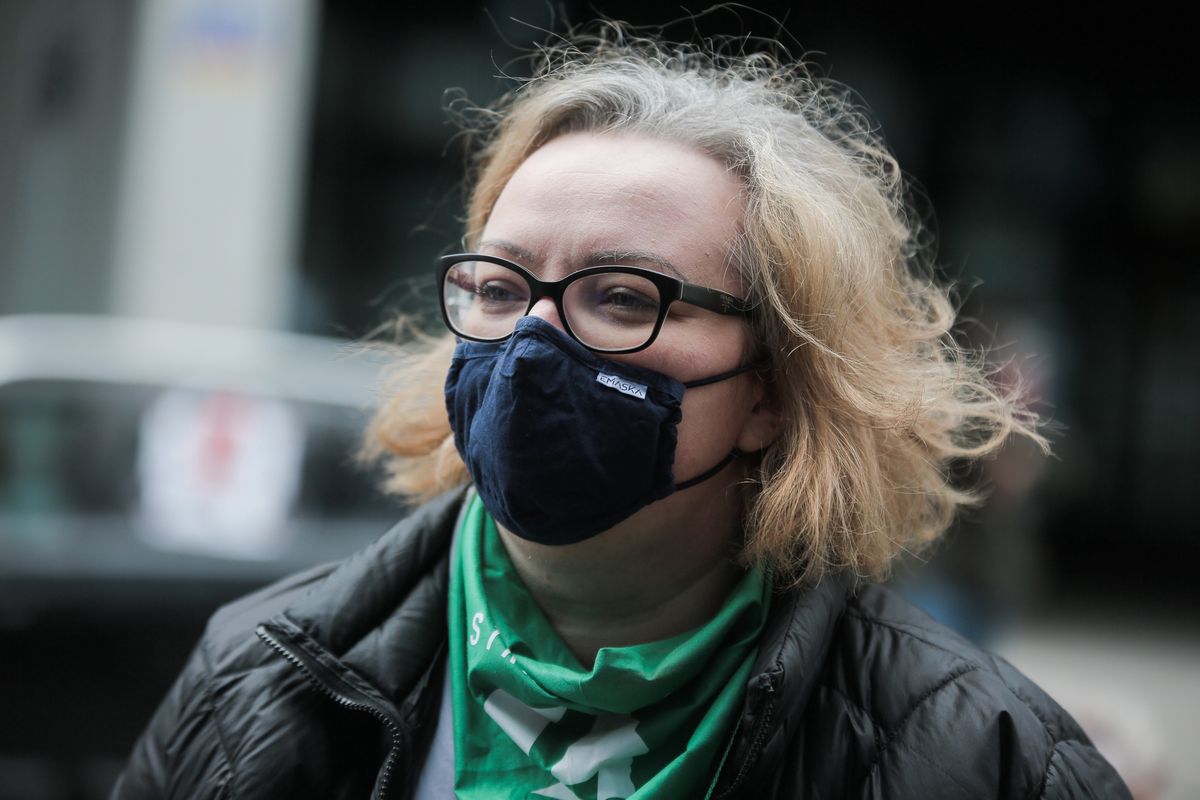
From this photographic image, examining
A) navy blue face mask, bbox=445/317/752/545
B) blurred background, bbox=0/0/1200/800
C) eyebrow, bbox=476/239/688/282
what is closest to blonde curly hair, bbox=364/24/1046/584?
eyebrow, bbox=476/239/688/282

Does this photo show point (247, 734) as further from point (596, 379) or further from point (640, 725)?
point (596, 379)

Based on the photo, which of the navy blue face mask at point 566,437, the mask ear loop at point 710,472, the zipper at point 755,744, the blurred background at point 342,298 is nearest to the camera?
the zipper at point 755,744

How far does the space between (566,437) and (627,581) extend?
0.25 m

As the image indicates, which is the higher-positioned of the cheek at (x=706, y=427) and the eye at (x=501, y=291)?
the eye at (x=501, y=291)

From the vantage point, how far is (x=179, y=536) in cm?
405

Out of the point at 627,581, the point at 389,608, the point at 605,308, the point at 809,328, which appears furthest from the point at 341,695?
the point at 809,328

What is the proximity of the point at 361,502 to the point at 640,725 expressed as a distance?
2.81m

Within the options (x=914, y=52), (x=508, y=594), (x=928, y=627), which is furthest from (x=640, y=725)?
(x=914, y=52)

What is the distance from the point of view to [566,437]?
1678 mm

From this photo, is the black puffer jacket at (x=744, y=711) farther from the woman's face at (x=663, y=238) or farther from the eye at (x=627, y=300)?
the eye at (x=627, y=300)

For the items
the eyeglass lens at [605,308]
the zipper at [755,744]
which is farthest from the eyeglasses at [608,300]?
the zipper at [755,744]

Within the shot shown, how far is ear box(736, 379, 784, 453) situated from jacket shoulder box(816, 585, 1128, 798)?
0.32 m

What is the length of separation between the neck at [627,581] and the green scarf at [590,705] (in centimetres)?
4

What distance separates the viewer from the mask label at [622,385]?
1.69 m
